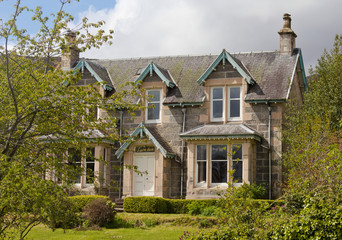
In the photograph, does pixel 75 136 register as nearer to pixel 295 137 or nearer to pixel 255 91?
pixel 295 137

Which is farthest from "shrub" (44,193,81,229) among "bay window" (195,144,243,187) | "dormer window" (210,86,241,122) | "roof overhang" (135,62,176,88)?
"roof overhang" (135,62,176,88)

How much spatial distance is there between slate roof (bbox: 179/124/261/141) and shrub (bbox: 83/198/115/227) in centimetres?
624

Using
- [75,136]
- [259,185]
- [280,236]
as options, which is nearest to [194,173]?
[259,185]

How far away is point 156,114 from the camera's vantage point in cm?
3097

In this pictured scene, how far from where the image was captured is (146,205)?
86.8 ft

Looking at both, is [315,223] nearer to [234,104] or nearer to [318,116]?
[318,116]

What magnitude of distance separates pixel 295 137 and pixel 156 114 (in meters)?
8.51

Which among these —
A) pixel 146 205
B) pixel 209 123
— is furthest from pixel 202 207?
pixel 209 123

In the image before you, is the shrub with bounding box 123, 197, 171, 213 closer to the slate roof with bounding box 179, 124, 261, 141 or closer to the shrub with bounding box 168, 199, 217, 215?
the shrub with bounding box 168, 199, 217, 215

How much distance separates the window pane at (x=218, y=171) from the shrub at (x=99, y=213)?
6443 mm

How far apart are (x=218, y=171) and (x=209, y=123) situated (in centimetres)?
271

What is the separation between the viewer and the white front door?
97.3 ft

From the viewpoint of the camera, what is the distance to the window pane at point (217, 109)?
29703 mm

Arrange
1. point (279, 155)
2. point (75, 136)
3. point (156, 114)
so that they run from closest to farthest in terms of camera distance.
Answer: point (75, 136) → point (279, 155) → point (156, 114)
